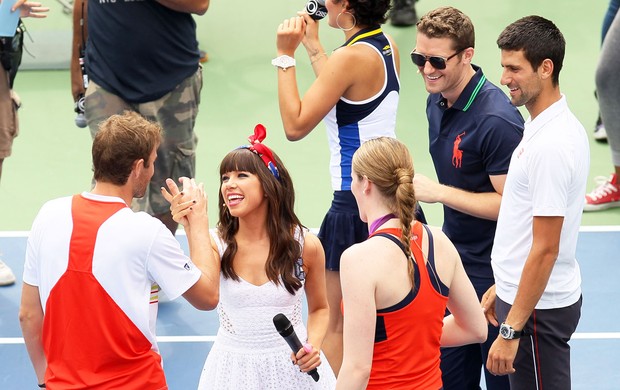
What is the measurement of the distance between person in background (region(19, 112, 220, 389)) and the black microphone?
1.35 feet

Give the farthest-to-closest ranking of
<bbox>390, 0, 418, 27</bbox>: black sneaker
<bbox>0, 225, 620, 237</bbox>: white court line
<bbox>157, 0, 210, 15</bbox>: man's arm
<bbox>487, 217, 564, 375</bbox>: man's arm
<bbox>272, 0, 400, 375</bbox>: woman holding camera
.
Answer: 1. <bbox>390, 0, 418, 27</bbox>: black sneaker
2. <bbox>0, 225, 620, 237</bbox>: white court line
3. <bbox>157, 0, 210, 15</bbox>: man's arm
4. <bbox>272, 0, 400, 375</bbox>: woman holding camera
5. <bbox>487, 217, 564, 375</bbox>: man's arm

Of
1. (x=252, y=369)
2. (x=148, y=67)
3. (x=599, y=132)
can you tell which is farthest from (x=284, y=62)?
(x=599, y=132)

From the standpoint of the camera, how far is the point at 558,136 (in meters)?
4.46

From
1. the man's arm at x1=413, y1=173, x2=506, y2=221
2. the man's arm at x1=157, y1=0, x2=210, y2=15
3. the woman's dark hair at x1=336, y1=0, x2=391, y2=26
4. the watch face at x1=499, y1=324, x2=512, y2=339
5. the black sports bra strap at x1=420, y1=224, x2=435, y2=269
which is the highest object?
the woman's dark hair at x1=336, y1=0, x2=391, y2=26

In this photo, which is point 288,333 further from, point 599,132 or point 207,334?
point 599,132

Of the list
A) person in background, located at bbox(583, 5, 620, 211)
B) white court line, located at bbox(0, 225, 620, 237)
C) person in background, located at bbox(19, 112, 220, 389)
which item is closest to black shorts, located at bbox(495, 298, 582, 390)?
person in background, located at bbox(19, 112, 220, 389)

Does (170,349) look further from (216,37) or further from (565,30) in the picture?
(565,30)

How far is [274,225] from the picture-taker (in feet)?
16.3

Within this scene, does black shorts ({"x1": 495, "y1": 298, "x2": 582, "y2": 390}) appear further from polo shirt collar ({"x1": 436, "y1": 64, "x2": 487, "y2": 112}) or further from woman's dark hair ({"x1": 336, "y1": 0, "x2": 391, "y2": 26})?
woman's dark hair ({"x1": 336, "y1": 0, "x2": 391, "y2": 26})

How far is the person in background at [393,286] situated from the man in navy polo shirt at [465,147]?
2.81ft

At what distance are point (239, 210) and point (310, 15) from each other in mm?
1496

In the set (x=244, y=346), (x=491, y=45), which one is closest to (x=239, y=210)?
(x=244, y=346)

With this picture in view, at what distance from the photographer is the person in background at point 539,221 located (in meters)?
4.45

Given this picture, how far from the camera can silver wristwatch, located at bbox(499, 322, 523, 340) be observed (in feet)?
15.0
